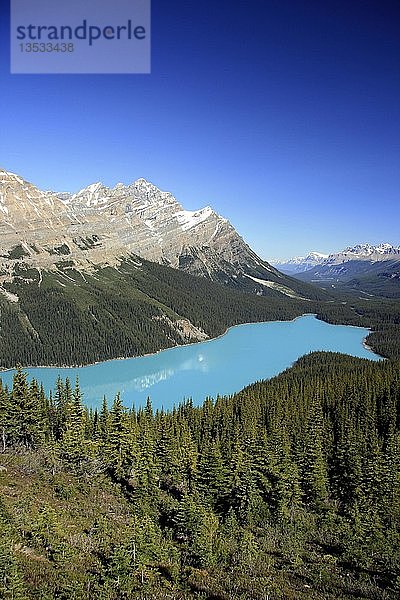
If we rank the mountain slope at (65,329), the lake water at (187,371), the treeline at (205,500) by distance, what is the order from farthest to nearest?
1. the mountain slope at (65,329)
2. the lake water at (187,371)
3. the treeline at (205,500)

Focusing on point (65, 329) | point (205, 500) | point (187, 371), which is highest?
point (65, 329)

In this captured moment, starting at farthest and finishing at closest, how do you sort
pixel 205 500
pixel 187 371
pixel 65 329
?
1. pixel 65 329
2. pixel 187 371
3. pixel 205 500

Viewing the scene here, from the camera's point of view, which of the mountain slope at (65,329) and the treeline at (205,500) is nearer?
the treeline at (205,500)

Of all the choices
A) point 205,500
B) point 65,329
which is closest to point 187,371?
point 65,329

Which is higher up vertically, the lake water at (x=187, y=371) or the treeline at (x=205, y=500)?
the treeline at (x=205, y=500)

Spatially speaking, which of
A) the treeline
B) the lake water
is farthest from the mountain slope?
the treeline

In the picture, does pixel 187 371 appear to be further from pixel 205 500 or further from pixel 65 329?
pixel 205 500

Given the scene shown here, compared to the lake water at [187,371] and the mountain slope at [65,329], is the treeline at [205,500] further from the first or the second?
the mountain slope at [65,329]

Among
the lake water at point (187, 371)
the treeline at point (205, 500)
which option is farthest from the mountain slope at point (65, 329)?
the treeline at point (205, 500)
